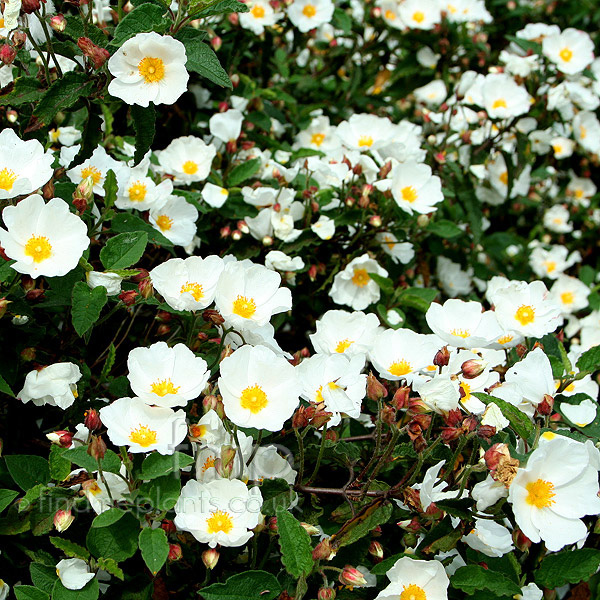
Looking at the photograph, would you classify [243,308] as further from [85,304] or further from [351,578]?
[351,578]

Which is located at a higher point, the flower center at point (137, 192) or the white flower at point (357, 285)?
the flower center at point (137, 192)

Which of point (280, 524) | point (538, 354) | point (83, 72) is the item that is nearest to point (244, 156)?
point (83, 72)

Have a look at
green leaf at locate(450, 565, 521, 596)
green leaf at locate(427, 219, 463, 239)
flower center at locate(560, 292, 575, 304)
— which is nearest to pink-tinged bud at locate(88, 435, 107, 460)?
green leaf at locate(450, 565, 521, 596)

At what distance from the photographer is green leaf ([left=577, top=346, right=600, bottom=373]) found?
202cm

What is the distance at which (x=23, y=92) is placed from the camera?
205cm

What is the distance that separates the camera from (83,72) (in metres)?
2.04

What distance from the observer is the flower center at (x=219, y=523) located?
61.2 inches

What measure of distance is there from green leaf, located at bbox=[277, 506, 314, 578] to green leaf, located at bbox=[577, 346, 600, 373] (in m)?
1.00

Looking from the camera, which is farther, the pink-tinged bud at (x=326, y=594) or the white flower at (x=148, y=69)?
the white flower at (x=148, y=69)

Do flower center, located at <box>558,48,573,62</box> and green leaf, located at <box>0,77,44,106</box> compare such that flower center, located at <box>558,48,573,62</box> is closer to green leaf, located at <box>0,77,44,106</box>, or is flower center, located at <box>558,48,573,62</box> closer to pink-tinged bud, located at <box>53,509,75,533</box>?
green leaf, located at <box>0,77,44,106</box>

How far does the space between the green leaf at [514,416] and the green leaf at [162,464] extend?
727 millimetres

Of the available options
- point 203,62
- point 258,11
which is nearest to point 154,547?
point 203,62

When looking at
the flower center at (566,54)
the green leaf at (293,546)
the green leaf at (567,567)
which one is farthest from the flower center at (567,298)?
the green leaf at (293,546)

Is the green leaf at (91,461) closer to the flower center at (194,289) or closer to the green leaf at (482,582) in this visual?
the flower center at (194,289)
